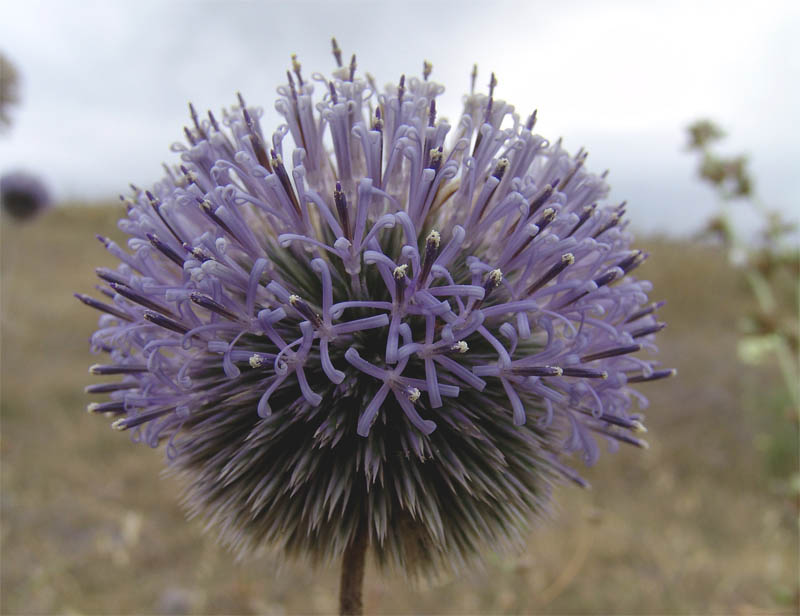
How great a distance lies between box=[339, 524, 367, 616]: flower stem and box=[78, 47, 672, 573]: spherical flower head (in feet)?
0.15

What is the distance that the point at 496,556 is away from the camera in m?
1.76

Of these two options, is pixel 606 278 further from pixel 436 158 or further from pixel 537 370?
pixel 436 158

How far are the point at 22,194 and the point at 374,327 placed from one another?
27.9 ft

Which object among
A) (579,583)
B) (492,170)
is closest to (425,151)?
(492,170)

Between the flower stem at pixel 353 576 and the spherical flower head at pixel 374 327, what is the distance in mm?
45

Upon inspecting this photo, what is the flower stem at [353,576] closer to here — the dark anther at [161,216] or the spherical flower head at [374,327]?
the spherical flower head at [374,327]

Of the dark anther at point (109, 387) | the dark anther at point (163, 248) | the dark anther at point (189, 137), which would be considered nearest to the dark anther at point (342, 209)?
the dark anther at point (163, 248)

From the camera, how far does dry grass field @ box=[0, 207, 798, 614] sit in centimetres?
462

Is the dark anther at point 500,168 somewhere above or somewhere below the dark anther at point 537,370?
above

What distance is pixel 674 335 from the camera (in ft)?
46.1

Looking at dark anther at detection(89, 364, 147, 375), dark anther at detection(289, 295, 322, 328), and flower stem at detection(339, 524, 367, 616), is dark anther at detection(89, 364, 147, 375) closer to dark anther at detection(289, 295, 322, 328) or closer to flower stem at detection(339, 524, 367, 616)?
dark anther at detection(289, 295, 322, 328)

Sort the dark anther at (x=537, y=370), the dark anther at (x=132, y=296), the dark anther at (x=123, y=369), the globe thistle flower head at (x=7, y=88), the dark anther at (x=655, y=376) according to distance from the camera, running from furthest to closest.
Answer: the globe thistle flower head at (x=7, y=88)
the dark anther at (x=655, y=376)
the dark anther at (x=123, y=369)
the dark anther at (x=132, y=296)
the dark anther at (x=537, y=370)

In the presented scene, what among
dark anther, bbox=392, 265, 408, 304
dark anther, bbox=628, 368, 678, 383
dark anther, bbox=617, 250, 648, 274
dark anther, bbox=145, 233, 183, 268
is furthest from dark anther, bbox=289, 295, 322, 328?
dark anther, bbox=628, 368, 678, 383

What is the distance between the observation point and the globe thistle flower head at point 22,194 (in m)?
7.94
